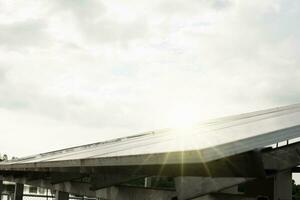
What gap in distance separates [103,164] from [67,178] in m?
7.32

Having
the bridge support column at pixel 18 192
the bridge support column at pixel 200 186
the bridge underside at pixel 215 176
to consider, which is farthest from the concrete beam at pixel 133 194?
the bridge support column at pixel 18 192

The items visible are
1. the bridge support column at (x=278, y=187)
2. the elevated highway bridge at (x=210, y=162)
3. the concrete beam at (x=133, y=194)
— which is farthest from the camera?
the bridge support column at (x=278, y=187)

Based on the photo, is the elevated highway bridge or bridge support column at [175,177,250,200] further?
bridge support column at [175,177,250,200]

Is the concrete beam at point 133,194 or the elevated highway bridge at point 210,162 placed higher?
the elevated highway bridge at point 210,162

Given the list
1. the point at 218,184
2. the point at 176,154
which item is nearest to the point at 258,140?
the point at 176,154

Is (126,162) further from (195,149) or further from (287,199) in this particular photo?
(287,199)

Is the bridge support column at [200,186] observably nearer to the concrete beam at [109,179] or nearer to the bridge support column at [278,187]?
the concrete beam at [109,179]

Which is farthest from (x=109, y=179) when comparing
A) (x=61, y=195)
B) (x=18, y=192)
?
(x=18, y=192)

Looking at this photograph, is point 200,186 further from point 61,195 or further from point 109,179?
point 61,195

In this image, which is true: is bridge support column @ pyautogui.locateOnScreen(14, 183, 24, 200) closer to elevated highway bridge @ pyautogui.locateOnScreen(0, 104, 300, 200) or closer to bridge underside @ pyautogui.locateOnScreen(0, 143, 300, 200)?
bridge underside @ pyautogui.locateOnScreen(0, 143, 300, 200)

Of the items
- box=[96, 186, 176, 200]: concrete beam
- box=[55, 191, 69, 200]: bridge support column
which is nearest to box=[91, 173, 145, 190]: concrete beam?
box=[96, 186, 176, 200]: concrete beam

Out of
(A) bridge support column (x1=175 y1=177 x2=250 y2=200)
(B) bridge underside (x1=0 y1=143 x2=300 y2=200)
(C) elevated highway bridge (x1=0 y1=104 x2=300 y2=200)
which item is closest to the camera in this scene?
(C) elevated highway bridge (x1=0 y1=104 x2=300 y2=200)

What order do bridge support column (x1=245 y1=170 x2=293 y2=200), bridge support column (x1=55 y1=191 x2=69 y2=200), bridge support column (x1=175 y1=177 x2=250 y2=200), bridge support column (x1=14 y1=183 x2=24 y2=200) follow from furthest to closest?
bridge support column (x1=14 y1=183 x2=24 y2=200) < bridge support column (x1=55 y1=191 x2=69 y2=200) < bridge support column (x1=245 y1=170 x2=293 y2=200) < bridge support column (x1=175 y1=177 x2=250 y2=200)

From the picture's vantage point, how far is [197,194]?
5199 mm
